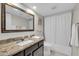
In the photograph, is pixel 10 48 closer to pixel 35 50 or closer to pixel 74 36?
pixel 35 50

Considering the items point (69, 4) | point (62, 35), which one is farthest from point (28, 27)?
point (69, 4)

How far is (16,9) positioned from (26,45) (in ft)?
1.64

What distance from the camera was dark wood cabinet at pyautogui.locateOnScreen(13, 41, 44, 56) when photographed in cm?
118

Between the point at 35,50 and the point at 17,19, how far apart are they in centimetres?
49

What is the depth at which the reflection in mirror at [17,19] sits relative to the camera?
1.18 metres

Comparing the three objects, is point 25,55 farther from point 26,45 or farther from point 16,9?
point 16,9

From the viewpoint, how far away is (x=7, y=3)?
1186mm

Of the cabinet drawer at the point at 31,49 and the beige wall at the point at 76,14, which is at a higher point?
the beige wall at the point at 76,14

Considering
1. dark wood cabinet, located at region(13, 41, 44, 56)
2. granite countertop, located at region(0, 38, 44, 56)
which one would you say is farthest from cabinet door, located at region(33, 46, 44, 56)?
granite countertop, located at region(0, 38, 44, 56)

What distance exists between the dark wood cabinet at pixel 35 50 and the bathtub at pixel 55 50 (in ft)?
0.19

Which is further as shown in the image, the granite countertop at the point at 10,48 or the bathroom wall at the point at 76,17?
the bathroom wall at the point at 76,17

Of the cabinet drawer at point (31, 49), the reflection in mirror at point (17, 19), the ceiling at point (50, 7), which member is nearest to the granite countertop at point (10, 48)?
the cabinet drawer at point (31, 49)

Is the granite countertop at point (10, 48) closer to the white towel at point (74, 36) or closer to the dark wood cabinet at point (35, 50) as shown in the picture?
the dark wood cabinet at point (35, 50)

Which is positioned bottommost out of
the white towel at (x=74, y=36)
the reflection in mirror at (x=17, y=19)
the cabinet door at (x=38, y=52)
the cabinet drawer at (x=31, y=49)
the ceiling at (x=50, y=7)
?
the cabinet door at (x=38, y=52)
